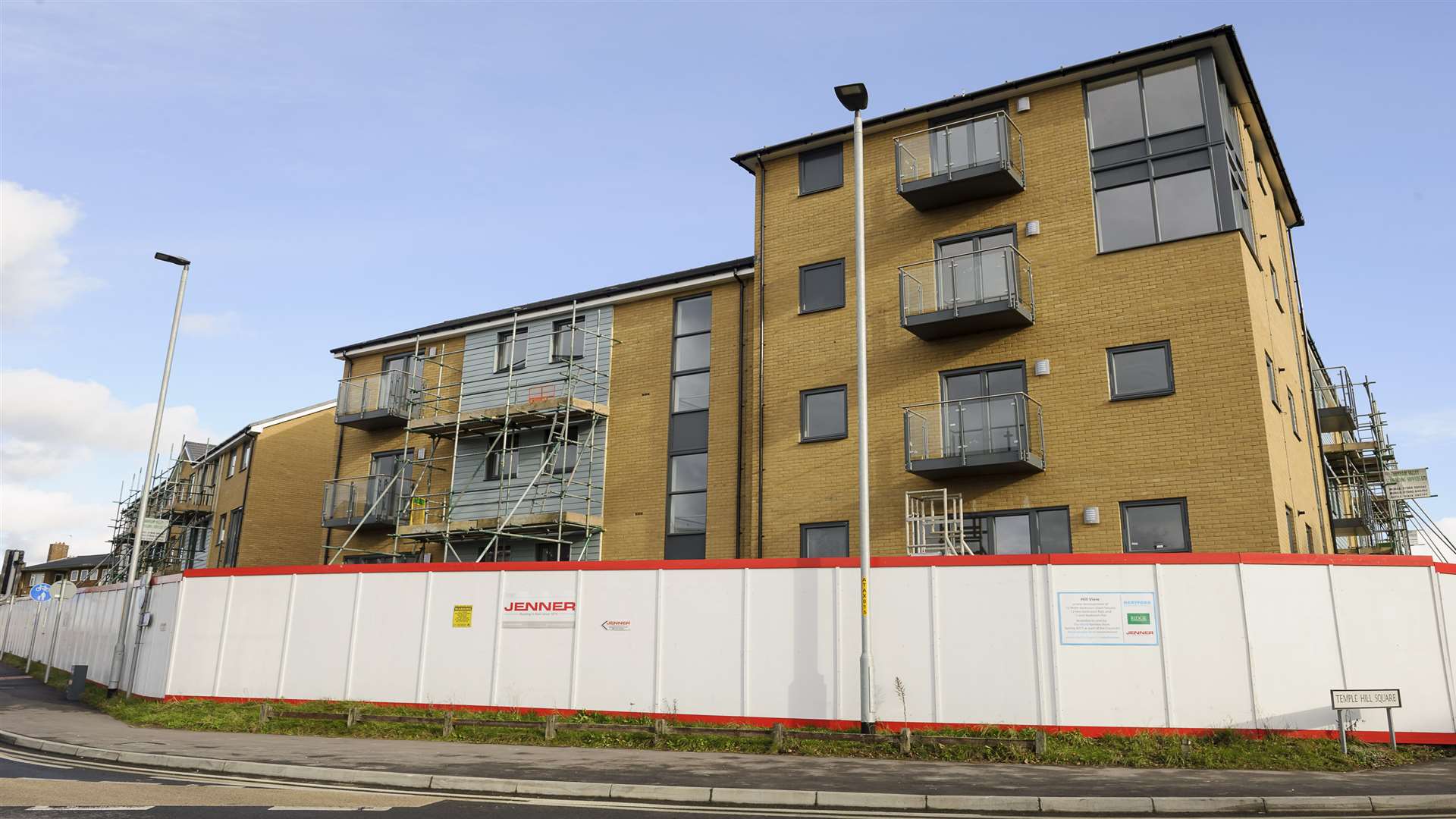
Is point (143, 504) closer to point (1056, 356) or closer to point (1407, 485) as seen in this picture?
point (1056, 356)

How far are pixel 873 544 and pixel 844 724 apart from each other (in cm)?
532

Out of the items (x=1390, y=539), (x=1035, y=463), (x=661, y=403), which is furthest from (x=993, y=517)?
(x=1390, y=539)

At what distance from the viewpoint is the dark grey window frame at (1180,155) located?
16.9m

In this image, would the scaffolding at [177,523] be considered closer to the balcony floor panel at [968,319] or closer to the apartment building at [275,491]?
the apartment building at [275,491]

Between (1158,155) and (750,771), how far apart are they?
12801 millimetres

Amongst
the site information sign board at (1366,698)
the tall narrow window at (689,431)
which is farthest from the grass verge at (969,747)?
the tall narrow window at (689,431)

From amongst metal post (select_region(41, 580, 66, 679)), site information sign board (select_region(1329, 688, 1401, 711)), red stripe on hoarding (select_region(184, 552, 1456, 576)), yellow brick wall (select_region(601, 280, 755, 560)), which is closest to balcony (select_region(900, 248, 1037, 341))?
yellow brick wall (select_region(601, 280, 755, 560))

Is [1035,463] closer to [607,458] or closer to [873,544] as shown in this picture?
[873,544]

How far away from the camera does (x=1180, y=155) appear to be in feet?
57.1

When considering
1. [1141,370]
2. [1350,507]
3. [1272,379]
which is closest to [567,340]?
[1141,370]

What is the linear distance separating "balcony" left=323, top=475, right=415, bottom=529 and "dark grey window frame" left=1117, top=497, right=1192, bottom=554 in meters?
16.3

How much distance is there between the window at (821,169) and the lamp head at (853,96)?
21.3 feet

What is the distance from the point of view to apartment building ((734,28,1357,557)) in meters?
16.2

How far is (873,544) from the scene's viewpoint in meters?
18.2
